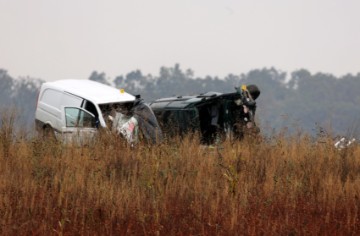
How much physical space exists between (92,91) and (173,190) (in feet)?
30.2

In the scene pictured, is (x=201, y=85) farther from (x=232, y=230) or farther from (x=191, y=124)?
(x=232, y=230)

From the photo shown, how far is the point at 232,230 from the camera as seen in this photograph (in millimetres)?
9125

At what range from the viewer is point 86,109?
19.4 m

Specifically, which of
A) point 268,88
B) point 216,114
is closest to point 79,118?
point 216,114

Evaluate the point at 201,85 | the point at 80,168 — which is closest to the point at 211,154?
the point at 80,168

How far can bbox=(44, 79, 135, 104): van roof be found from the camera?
19203 millimetres

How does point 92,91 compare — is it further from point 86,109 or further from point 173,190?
point 173,190

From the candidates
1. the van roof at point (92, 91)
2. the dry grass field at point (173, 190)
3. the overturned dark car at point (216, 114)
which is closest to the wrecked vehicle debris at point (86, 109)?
the van roof at point (92, 91)

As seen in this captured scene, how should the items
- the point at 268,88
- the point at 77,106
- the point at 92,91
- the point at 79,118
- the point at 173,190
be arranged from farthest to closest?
the point at 268,88 < the point at 92,91 < the point at 77,106 < the point at 79,118 < the point at 173,190

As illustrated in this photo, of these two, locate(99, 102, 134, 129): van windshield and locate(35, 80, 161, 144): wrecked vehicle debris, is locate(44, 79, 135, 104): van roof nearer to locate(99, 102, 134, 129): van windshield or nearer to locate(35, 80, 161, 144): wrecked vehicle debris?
locate(35, 80, 161, 144): wrecked vehicle debris

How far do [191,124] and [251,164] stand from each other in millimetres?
7745

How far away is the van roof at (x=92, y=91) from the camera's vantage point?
19.2 meters

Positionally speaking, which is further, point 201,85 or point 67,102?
point 201,85

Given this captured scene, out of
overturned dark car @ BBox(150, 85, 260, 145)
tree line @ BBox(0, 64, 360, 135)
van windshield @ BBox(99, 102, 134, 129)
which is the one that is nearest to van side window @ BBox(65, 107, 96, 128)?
van windshield @ BBox(99, 102, 134, 129)
